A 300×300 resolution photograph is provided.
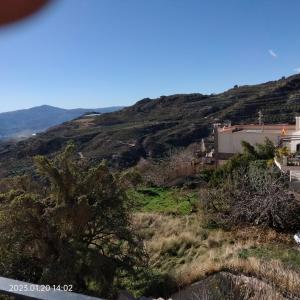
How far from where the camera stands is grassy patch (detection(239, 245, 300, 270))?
9251 millimetres

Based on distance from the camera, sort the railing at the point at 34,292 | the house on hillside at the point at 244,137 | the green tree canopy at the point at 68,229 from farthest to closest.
→ the house on hillside at the point at 244,137 → the green tree canopy at the point at 68,229 → the railing at the point at 34,292

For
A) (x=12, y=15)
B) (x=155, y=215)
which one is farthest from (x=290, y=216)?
(x=12, y=15)

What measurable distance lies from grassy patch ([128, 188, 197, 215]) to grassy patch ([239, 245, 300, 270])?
206 inches

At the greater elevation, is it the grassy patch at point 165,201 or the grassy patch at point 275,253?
the grassy patch at point 275,253

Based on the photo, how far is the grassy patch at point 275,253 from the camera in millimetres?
9251

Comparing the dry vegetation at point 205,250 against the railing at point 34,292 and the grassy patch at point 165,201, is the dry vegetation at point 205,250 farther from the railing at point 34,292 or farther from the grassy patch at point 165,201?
the railing at point 34,292

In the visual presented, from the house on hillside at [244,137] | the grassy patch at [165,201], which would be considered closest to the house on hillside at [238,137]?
the house on hillside at [244,137]

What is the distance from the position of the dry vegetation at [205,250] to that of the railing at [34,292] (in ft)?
16.7

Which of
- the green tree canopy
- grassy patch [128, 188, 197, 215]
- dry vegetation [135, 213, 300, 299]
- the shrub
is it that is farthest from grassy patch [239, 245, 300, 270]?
grassy patch [128, 188, 197, 215]

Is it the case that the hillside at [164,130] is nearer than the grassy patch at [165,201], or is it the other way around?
the grassy patch at [165,201]

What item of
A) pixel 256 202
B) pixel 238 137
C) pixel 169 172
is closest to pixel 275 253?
pixel 256 202

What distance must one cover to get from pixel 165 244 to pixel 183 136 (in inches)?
1941

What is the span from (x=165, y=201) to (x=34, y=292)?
54.1 ft

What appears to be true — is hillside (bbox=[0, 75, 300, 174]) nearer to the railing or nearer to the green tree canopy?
the green tree canopy
